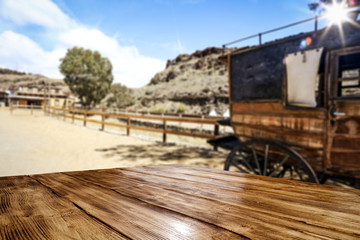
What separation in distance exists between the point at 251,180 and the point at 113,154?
5.77 m

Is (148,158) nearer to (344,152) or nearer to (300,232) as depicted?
(344,152)

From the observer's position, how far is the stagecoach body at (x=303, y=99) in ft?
8.59

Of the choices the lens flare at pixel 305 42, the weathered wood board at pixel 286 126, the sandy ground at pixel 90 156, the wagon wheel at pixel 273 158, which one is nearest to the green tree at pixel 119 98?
the sandy ground at pixel 90 156

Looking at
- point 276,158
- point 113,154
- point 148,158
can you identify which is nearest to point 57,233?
point 276,158

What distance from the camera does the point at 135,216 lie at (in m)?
0.68

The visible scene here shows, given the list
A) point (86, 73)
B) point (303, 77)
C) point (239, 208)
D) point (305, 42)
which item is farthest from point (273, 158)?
point (86, 73)

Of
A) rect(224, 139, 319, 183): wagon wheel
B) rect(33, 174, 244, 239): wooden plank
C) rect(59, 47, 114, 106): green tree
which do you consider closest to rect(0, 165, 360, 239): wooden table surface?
rect(33, 174, 244, 239): wooden plank

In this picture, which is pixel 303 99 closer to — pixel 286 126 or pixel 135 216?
pixel 286 126

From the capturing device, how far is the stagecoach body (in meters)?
2.62

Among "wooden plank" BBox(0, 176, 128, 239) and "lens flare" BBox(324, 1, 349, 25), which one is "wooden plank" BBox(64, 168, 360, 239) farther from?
"lens flare" BBox(324, 1, 349, 25)

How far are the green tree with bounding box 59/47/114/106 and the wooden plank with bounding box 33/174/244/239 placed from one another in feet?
124

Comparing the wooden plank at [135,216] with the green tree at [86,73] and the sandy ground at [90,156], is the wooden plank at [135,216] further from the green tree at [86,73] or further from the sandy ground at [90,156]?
the green tree at [86,73]

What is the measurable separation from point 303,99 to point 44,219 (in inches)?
133

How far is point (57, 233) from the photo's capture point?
0.55 metres
